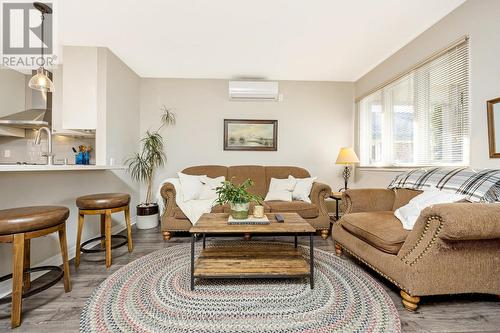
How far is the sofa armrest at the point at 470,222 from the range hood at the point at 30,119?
418 centimetres

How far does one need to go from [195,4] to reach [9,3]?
1749 mm

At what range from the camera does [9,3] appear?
2.02 m

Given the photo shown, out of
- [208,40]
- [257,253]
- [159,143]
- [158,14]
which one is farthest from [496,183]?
[159,143]

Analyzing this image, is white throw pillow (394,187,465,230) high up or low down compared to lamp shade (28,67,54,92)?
down

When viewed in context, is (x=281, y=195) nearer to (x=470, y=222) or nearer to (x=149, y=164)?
(x=470, y=222)

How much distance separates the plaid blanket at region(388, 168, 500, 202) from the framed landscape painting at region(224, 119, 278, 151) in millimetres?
2090

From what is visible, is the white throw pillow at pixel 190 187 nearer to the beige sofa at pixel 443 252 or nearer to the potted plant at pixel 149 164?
the potted plant at pixel 149 164

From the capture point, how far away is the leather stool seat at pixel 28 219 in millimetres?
1205

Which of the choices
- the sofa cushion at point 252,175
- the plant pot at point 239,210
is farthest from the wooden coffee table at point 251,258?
the sofa cushion at point 252,175

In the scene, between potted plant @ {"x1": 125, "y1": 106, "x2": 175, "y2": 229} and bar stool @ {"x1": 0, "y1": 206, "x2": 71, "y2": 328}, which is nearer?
bar stool @ {"x1": 0, "y1": 206, "x2": 71, "y2": 328}

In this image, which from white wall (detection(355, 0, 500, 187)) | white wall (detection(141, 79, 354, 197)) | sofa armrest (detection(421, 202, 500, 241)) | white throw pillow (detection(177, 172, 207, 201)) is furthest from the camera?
white wall (detection(141, 79, 354, 197))

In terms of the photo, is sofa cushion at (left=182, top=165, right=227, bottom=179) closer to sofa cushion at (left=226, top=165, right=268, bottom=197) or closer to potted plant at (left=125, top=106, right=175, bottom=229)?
sofa cushion at (left=226, top=165, right=268, bottom=197)

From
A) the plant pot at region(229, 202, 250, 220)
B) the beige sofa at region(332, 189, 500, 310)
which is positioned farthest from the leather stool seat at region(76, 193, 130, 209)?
the beige sofa at region(332, 189, 500, 310)

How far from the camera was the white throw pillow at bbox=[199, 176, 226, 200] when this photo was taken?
2930 mm
